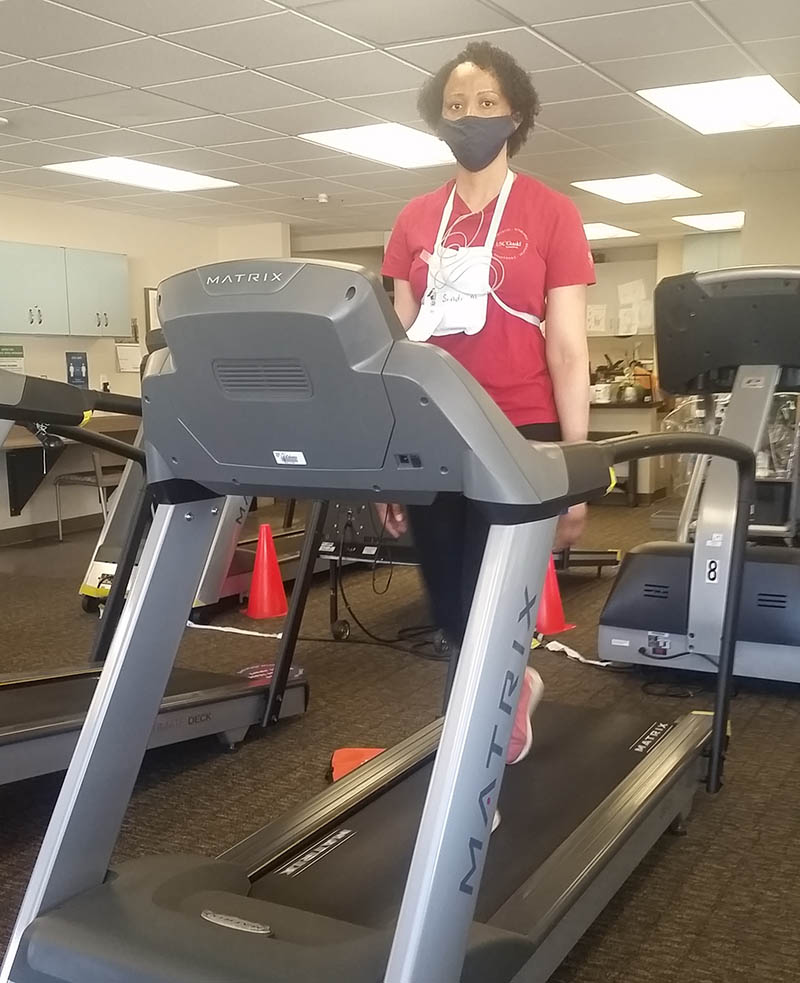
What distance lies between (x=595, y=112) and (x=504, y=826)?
4600 mm

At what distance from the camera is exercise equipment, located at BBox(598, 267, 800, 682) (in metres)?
3.10

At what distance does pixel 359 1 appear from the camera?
388 cm

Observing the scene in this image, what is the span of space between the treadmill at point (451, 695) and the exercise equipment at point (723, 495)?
142 cm

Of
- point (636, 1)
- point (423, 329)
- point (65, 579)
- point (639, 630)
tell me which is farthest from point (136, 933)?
point (65, 579)

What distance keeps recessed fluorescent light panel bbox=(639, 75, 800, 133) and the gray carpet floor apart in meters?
2.79

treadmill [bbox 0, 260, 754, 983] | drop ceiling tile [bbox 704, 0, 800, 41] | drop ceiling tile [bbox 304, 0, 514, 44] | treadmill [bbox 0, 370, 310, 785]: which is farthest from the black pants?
drop ceiling tile [bbox 704, 0, 800, 41]

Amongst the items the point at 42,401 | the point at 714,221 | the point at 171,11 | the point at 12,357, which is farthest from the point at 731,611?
the point at 714,221

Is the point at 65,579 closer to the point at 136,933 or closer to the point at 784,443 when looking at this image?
the point at 784,443

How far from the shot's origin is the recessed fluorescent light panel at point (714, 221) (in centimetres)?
928

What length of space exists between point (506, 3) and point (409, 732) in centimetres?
288

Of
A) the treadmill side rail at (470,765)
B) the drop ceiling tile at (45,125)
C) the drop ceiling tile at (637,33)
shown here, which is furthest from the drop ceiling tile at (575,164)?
the treadmill side rail at (470,765)

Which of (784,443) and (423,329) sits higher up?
(423,329)

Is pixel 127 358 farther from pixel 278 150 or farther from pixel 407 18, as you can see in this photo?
pixel 407 18

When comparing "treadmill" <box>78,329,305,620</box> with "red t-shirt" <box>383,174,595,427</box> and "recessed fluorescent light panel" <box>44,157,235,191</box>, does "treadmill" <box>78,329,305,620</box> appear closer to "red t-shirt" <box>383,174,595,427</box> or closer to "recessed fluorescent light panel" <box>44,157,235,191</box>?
"red t-shirt" <box>383,174,595,427</box>
